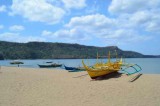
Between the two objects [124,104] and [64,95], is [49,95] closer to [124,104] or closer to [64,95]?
[64,95]

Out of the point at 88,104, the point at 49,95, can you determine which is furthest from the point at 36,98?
the point at 88,104

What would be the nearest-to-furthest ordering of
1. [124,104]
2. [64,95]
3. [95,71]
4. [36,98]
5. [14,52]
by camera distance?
[124,104]
[36,98]
[64,95]
[95,71]
[14,52]

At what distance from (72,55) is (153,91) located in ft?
460

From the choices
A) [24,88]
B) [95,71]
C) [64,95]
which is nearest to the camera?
[64,95]

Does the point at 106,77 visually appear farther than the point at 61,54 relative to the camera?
No

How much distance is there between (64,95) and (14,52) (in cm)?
13802

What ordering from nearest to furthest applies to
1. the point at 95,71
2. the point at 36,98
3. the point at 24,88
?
1. the point at 36,98
2. the point at 24,88
3. the point at 95,71

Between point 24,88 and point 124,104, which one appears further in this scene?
point 24,88

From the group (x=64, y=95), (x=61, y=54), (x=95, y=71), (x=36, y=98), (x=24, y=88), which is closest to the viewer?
(x=36, y=98)

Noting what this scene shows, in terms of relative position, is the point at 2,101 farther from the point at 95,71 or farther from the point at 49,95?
the point at 95,71

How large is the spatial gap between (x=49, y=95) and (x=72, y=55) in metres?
140

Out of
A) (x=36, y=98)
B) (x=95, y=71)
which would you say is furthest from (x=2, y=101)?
(x=95, y=71)

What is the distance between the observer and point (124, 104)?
10188 mm

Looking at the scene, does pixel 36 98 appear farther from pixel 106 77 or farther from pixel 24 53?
pixel 24 53
